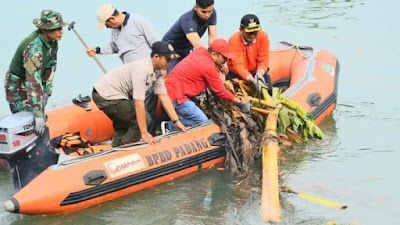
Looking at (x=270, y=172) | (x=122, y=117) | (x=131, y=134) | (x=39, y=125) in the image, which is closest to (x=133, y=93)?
(x=122, y=117)

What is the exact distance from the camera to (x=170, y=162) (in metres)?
7.37

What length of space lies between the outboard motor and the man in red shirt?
1.49 meters

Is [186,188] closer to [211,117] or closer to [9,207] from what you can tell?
[211,117]

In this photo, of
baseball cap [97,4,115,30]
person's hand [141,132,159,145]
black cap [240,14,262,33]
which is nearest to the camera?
person's hand [141,132,159,145]

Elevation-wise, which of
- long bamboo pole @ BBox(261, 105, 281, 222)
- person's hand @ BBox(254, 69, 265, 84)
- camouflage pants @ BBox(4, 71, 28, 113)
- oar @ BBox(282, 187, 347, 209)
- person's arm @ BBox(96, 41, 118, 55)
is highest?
person's arm @ BBox(96, 41, 118, 55)

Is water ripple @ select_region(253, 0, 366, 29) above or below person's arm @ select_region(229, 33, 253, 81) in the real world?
below

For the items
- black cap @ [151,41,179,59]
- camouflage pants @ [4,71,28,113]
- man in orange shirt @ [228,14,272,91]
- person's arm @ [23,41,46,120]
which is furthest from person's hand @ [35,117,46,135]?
man in orange shirt @ [228,14,272,91]

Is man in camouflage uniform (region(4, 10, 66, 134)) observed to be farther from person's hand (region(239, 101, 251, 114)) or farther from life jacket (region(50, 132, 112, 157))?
person's hand (region(239, 101, 251, 114))

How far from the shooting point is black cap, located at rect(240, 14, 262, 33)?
27.4 feet

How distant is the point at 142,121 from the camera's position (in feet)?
23.3

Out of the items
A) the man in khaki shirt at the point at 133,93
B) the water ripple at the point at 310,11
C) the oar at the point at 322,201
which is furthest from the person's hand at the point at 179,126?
the water ripple at the point at 310,11

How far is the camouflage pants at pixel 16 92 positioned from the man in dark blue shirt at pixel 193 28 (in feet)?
6.66

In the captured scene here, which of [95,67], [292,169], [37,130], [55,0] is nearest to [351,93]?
[292,169]

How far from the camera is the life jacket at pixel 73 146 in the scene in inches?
290
